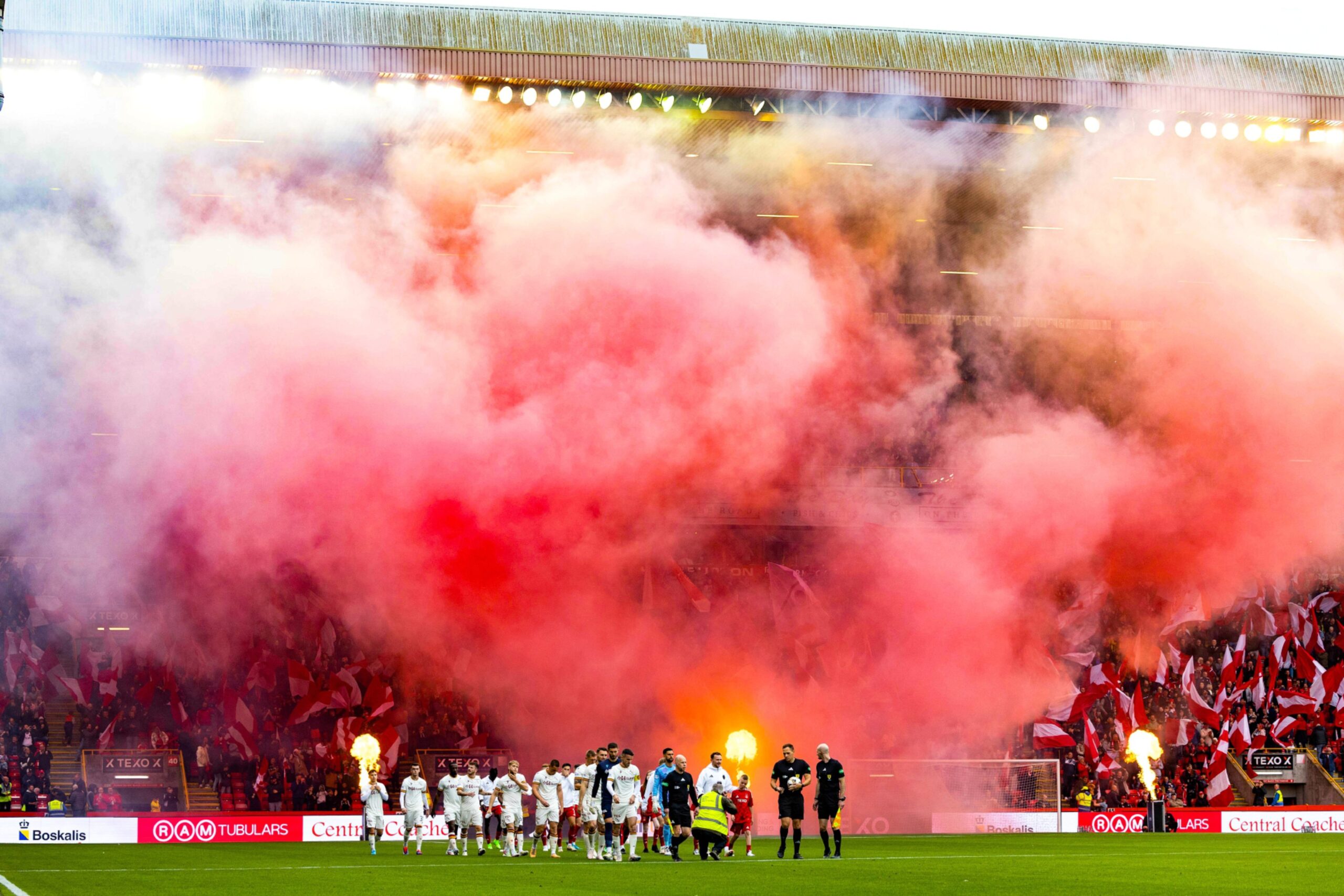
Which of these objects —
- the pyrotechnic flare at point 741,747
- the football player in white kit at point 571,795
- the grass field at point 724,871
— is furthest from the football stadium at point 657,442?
the football player in white kit at point 571,795

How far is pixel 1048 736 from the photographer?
124 ft

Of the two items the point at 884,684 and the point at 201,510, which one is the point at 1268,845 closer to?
the point at 884,684

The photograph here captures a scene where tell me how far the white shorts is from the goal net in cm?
1112

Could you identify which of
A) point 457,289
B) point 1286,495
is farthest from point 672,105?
point 1286,495

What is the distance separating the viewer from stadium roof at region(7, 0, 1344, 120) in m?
29.3

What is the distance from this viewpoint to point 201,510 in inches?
1166

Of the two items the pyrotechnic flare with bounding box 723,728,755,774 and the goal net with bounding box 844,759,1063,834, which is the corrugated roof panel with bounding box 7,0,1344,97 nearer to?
the goal net with bounding box 844,759,1063,834

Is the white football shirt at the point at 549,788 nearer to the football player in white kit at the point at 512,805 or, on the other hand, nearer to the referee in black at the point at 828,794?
the football player in white kit at the point at 512,805

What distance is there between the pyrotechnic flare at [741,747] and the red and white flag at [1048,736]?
6724 millimetres

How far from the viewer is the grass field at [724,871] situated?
17.0 meters

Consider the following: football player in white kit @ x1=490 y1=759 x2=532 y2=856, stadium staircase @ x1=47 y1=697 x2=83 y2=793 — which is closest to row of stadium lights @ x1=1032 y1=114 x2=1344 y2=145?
football player in white kit @ x1=490 y1=759 x2=532 y2=856

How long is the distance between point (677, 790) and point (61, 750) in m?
18.3

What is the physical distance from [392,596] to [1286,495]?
1982 centimetres

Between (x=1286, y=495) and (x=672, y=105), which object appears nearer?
(x=672, y=105)
